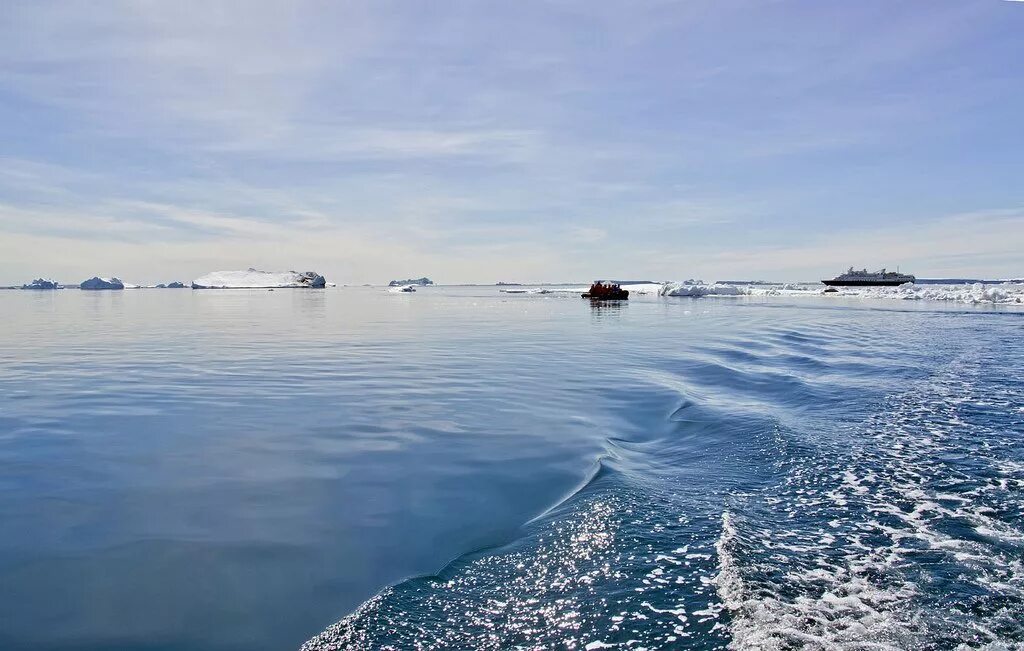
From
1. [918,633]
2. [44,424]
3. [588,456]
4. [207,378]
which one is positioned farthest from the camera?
[207,378]

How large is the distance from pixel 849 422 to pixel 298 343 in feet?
63.7

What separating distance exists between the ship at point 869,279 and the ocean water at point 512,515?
132 meters

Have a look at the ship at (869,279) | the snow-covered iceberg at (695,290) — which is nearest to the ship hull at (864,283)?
the ship at (869,279)

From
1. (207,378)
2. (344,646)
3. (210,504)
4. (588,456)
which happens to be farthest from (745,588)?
(207,378)

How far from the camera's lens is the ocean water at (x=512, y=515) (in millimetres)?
3814

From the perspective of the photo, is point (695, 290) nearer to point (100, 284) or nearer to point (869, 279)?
point (869, 279)

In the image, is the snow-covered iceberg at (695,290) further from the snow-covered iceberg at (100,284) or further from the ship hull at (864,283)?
the snow-covered iceberg at (100,284)

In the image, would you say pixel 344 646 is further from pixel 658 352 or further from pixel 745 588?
pixel 658 352

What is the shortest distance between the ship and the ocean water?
433 feet

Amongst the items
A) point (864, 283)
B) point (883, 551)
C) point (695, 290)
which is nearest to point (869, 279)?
point (864, 283)

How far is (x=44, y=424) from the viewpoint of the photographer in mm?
9406

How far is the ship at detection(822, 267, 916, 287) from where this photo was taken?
125562mm

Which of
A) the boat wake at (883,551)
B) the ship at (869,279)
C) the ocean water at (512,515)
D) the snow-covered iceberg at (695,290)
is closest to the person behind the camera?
the boat wake at (883,551)

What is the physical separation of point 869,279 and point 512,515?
5750 inches
